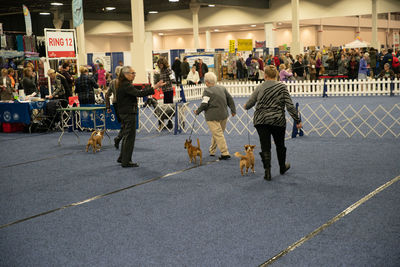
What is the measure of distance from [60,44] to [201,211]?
8355 mm

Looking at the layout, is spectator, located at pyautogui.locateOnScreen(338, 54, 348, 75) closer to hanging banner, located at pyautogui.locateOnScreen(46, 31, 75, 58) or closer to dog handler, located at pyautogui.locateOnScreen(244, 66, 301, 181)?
hanging banner, located at pyautogui.locateOnScreen(46, 31, 75, 58)

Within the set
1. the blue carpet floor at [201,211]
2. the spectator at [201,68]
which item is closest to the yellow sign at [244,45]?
the spectator at [201,68]

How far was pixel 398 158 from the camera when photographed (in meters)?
6.07

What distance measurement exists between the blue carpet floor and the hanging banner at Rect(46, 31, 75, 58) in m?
4.65

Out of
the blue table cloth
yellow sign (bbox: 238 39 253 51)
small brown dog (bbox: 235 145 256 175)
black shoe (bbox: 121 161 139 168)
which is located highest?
yellow sign (bbox: 238 39 253 51)

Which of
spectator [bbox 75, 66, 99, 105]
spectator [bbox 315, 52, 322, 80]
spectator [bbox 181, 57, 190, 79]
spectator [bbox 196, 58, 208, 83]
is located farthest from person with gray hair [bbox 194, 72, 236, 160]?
spectator [bbox 196, 58, 208, 83]

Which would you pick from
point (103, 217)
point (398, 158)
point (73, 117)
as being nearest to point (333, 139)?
point (398, 158)

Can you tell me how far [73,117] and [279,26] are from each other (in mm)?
32377

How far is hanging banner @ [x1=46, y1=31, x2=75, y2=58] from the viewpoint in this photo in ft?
36.0

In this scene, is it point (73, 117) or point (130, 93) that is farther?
point (73, 117)

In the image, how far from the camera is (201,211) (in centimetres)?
420

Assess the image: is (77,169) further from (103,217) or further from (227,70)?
(227,70)

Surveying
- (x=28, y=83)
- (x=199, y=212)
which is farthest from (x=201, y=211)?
(x=28, y=83)

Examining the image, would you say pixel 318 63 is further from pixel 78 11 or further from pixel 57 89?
pixel 57 89
